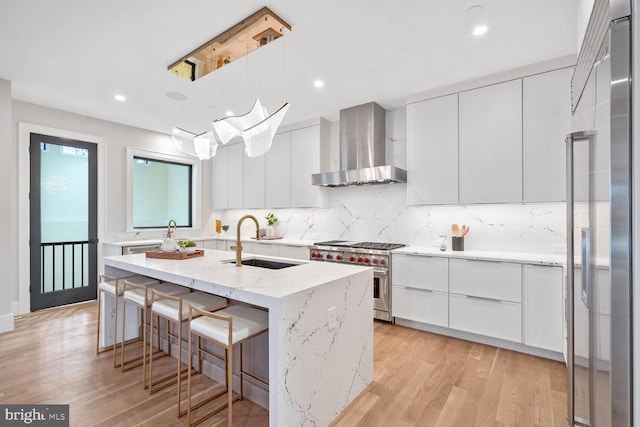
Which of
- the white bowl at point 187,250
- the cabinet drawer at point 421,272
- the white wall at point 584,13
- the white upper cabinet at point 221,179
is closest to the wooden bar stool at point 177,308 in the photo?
the white bowl at point 187,250

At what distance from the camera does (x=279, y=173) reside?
492cm

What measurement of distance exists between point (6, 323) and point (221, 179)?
351 centimetres

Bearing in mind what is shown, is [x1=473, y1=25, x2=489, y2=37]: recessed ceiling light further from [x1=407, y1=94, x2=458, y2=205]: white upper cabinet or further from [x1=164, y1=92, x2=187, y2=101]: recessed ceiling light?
[x1=164, y1=92, x2=187, y2=101]: recessed ceiling light

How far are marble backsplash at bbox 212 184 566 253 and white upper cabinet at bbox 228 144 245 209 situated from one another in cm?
51

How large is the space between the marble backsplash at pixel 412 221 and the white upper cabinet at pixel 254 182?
34 cm

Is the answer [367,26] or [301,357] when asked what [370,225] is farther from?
[301,357]

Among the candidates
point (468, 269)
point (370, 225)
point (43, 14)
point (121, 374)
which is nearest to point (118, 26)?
point (43, 14)

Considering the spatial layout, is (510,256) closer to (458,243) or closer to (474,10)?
(458,243)

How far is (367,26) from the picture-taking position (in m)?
2.29

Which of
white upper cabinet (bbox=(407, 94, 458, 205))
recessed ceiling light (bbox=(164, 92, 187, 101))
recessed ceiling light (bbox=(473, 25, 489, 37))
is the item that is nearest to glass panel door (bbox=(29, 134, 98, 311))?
recessed ceiling light (bbox=(164, 92, 187, 101))

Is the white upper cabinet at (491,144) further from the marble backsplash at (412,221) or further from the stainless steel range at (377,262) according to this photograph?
the stainless steel range at (377,262)

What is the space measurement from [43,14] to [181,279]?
2.14 m

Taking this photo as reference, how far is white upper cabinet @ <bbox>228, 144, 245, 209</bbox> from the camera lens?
5527mm

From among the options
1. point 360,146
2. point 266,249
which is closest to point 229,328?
point 360,146
